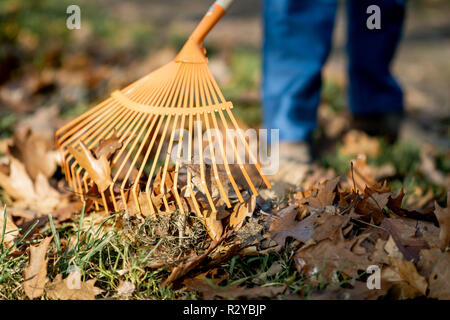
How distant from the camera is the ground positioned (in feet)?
3.89

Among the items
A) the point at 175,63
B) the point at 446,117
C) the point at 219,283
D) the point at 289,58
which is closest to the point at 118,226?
the point at 219,283

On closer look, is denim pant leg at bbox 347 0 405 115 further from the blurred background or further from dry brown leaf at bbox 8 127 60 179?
dry brown leaf at bbox 8 127 60 179

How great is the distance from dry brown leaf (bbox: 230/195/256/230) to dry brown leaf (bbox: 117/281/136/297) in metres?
0.37

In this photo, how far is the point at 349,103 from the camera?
109 inches

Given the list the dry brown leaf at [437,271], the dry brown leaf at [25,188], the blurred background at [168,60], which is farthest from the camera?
the blurred background at [168,60]

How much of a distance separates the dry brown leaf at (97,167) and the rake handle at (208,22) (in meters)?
0.53

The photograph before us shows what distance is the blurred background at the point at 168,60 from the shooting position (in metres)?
2.67

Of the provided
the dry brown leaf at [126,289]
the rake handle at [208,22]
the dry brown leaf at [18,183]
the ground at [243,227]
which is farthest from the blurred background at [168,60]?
the dry brown leaf at [126,289]

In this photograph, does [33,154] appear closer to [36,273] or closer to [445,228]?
[36,273]

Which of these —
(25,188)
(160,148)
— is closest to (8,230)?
(25,188)

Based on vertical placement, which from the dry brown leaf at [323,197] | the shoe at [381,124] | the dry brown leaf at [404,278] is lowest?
the dry brown leaf at [404,278]

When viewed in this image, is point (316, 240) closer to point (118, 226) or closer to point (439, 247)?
point (439, 247)

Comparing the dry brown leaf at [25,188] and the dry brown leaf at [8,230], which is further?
the dry brown leaf at [25,188]

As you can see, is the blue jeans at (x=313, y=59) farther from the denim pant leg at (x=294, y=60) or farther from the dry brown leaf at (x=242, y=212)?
the dry brown leaf at (x=242, y=212)
